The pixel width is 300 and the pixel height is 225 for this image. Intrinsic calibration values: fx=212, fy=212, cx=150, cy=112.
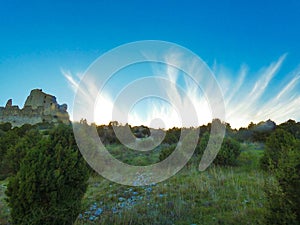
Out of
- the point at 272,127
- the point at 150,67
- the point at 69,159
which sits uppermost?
the point at 272,127

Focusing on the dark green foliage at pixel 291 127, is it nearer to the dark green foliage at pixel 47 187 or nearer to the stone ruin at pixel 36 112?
the dark green foliage at pixel 47 187

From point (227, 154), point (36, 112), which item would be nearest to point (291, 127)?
point (227, 154)

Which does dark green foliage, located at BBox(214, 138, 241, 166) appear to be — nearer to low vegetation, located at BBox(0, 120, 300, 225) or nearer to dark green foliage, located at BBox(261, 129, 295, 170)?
dark green foliage, located at BBox(261, 129, 295, 170)

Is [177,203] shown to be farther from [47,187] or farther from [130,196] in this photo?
[47,187]

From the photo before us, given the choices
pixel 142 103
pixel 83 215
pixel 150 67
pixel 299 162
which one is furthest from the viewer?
pixel 142 103

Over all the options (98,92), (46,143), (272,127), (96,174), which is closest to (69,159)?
(46,143)

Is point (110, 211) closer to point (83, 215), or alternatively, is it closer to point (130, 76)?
point (83, 215)

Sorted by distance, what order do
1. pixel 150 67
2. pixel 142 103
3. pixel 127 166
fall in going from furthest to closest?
1. pixel 127 166
2. pixel 142 103
3. pixel 150 67

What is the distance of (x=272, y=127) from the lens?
62.8 feet

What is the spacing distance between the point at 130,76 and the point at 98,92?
1201 millimetres

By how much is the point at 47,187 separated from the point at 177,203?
2.63m

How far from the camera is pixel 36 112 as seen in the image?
44812 mm

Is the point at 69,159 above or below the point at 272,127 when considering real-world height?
below

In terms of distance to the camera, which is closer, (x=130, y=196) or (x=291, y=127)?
(x=130, y=196)
